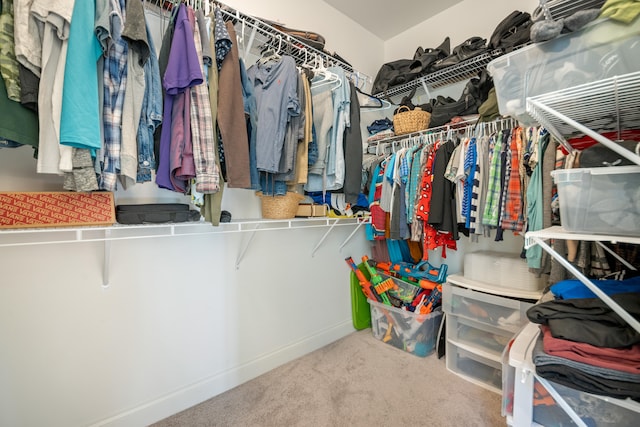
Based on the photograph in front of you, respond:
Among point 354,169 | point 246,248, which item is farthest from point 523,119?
point 246,248

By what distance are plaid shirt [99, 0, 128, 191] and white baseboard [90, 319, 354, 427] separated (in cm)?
116

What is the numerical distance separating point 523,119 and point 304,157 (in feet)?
3.47

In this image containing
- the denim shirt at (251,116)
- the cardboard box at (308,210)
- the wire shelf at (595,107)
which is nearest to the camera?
the wire shelf at (595,107)

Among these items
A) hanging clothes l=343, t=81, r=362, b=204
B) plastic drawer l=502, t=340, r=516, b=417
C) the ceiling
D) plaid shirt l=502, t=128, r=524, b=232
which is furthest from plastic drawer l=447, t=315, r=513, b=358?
the ceiling

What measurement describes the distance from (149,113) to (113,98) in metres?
0.12

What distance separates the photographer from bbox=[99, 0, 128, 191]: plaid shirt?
100 centimetres

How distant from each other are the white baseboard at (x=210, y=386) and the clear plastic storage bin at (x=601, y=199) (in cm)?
178

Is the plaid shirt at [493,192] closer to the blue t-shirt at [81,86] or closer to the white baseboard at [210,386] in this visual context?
the white baseboard at [210,386]

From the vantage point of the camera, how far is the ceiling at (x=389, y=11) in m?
2.32

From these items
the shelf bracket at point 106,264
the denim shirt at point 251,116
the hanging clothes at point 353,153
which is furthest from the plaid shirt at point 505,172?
the shelf bracket at point 106,264

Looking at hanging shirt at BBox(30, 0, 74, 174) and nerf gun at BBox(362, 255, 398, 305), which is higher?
hanging shirt at BBox(30, 0, 74, 174)

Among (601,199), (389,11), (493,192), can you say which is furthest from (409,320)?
(389,11)

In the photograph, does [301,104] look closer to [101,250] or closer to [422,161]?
[422,161]

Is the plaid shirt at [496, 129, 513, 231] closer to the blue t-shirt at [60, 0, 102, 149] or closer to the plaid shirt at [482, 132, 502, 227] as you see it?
the plaid shirt at [482, 132, 502, 227]
